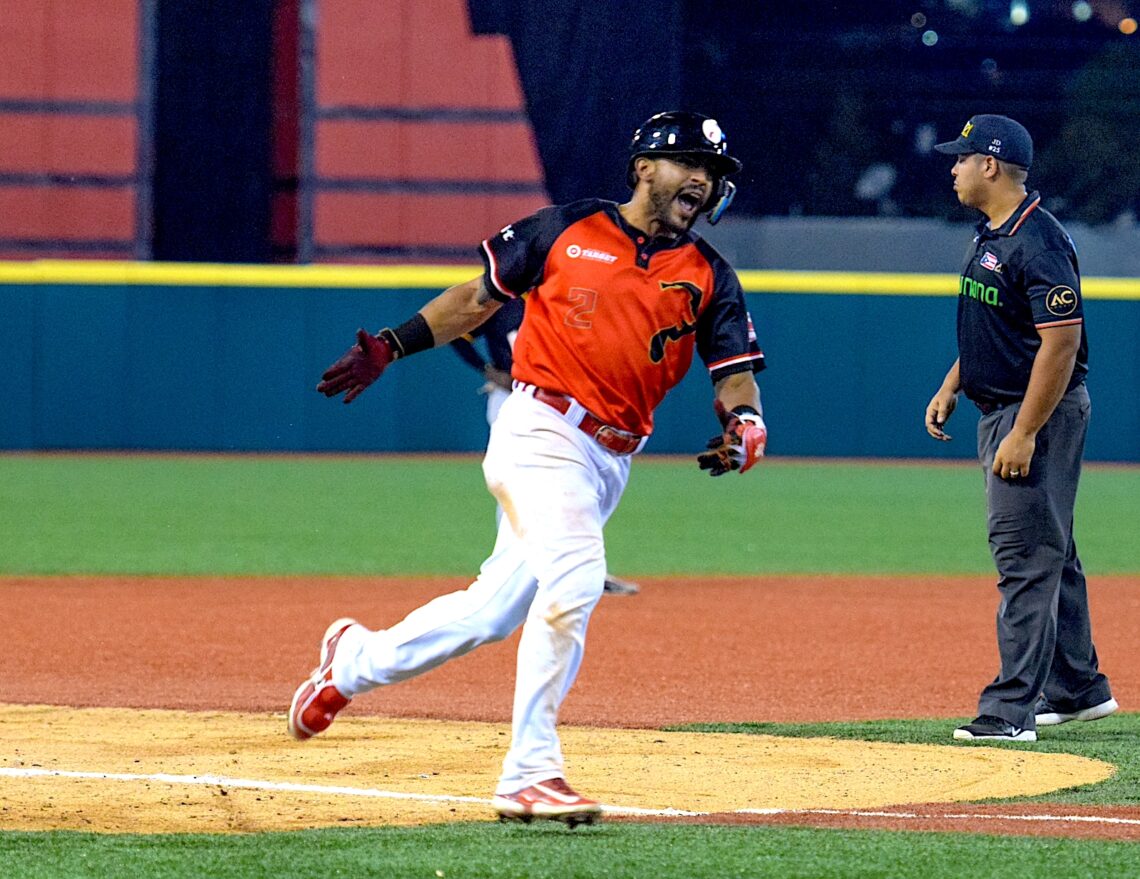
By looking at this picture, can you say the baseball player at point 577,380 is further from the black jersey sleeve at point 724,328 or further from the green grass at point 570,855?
the green grass at point 570,855

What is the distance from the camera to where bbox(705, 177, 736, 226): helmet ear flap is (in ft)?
16.1

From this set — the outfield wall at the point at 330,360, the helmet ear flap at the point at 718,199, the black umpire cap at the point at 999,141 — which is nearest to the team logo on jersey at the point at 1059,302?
the black umpire cap at the point at 999,141

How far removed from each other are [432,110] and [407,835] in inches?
725

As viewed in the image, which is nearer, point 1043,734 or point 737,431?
point 737,431

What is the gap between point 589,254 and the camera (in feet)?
15.6

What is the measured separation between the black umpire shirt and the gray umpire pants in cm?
11

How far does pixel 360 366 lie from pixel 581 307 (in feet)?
1.94

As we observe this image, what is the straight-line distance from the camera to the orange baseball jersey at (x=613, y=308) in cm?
471

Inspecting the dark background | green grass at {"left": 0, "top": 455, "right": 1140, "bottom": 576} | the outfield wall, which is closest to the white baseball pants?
green grass at {"left": 0, "top": 455, "right": 1140, "bottom": 576}

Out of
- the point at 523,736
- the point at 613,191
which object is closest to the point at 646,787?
the point at 523,736

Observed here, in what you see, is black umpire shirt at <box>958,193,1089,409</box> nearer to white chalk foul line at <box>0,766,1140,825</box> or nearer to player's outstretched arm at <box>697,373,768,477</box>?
player's outstretched arm at <box>697,373,768,477</box>

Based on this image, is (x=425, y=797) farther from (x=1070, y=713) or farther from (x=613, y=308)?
(x=1070, y=713)

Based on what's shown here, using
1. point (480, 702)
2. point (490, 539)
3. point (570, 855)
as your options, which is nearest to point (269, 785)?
point (570, 855)

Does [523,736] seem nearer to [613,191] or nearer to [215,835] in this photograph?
[215,835]
